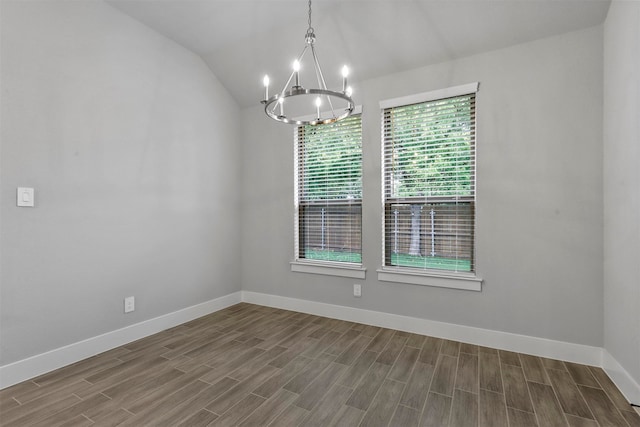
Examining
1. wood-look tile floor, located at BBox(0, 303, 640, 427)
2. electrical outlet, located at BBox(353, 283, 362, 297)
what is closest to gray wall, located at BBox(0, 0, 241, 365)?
wood-look tile floor, located at BBox(0, 303, 640, 427)

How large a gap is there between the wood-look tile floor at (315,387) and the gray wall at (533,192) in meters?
0.35

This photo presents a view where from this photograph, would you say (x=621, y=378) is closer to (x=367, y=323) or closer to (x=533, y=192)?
(x=533, y=192)

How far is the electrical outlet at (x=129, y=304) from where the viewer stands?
2.96 m

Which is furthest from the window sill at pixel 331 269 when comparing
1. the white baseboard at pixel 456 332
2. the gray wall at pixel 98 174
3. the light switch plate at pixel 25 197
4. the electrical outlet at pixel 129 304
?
the light switch plate at pixel 25 197

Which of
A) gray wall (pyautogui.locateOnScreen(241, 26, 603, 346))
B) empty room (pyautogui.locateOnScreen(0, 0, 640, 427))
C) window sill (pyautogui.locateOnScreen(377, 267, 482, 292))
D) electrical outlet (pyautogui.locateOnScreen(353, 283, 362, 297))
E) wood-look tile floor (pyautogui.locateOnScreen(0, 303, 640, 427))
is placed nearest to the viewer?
wood-look tile floor (pyautogui.locateOnScreen(0, 303, 640, 427))

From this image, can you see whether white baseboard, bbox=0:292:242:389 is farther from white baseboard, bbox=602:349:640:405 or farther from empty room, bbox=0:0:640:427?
white baseboard, bbox=602:349:640:405

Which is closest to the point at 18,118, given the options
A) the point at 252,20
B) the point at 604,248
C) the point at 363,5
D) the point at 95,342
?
the point at 95,342

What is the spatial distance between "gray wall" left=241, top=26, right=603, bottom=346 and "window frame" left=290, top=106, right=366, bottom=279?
32cm

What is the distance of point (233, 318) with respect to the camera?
3.65 metres

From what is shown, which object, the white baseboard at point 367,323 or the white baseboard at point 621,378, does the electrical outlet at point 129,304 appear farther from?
the white baseboard at point 621,378

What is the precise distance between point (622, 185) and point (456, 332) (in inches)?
67.9

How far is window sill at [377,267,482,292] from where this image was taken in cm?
291

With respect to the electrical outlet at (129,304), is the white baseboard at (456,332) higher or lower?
lower

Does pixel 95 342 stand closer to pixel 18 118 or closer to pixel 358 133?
pixel 18 118
